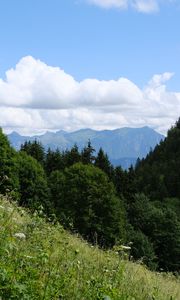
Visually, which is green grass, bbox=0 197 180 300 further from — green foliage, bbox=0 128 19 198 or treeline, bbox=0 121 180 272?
green foliage, bbox=0 128 19 198

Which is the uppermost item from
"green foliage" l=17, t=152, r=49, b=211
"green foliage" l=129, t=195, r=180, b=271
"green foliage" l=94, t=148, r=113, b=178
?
"green foliage" l=94, t=148, r=113, b=178

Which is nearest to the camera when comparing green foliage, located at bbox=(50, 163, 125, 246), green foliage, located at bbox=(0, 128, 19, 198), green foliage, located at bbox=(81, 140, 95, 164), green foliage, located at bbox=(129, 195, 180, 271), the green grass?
the green grass

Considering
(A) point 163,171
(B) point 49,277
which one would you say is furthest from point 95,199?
(A) point 163,171

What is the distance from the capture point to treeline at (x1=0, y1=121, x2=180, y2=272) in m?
55.1

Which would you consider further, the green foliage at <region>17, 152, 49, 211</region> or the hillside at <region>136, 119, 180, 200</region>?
the hillside at <region>136, 119, 180, 200</region>

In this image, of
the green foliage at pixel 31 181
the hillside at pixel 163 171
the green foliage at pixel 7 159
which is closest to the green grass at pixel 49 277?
the green foliage at pixel 7 159

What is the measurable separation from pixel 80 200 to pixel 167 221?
64.6 feet

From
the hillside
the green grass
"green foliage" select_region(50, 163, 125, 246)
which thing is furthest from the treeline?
the hillside

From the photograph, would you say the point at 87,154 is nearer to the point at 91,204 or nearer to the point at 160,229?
the point at 160,229

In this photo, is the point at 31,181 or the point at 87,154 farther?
the point at 87,154

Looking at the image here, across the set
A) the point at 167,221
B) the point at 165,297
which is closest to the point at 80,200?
the point at 167,221

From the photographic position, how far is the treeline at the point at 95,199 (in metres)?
55.1

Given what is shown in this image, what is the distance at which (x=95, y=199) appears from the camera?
57.1 m

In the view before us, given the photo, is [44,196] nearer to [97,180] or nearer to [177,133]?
[97,180]
